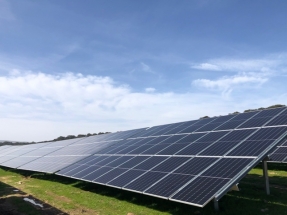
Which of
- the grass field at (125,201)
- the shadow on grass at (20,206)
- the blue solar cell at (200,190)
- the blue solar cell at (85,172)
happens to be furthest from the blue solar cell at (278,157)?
the shadow on grass at (20,206)

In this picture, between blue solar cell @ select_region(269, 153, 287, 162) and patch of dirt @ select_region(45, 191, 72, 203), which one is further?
blue solar cell @ select_region(269, 153, 287, 162)

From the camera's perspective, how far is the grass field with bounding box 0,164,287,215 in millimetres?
12414

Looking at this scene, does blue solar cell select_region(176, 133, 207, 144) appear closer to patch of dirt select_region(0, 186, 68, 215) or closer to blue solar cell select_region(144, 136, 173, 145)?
blue solar cell select_region(144, 136, 173, 145)

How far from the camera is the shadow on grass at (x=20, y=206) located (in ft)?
46.5

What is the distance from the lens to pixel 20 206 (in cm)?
1565

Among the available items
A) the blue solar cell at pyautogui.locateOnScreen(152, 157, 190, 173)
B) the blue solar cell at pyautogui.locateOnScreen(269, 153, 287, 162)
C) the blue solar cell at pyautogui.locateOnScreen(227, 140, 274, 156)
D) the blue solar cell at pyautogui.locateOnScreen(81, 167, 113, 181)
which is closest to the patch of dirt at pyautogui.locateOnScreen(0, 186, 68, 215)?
the blue solar cell at pyautogui.locateOnScreen(81, 167, 113, 181)

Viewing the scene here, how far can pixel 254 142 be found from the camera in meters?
12.7

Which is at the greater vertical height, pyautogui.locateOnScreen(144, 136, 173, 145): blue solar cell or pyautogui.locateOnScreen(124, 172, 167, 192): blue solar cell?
pyautogui.locateOnScreen(144, 136, 173, 145): blue solar cell

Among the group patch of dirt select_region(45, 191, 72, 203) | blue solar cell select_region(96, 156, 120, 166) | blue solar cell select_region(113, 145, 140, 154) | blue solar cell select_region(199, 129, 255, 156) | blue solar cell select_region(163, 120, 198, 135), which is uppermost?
blue solar cell select_region(163, 120, 198, 135)

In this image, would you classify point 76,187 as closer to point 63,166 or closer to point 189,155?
point 63,166

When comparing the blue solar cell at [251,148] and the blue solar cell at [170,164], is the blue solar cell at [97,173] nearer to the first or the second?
the blue solar cell at [170,164]

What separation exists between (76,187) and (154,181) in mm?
9462

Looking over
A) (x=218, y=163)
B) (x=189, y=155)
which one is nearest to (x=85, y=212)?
(x=189, y=155)

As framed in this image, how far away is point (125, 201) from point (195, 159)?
439 centimetres
